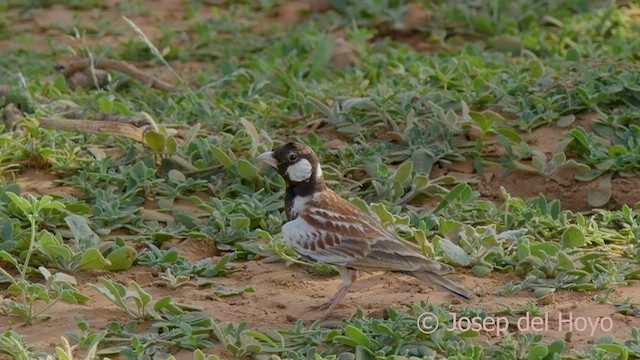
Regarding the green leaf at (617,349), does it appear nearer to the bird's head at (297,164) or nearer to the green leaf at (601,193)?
the bird's head at (297,164)

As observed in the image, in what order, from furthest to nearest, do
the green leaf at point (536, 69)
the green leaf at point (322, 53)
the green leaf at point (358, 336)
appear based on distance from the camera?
the green leaf at point (322, 53), the green leaf at point (536, 69), the green leaf at point (358, 336)

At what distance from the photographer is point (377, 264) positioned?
17.0 feet

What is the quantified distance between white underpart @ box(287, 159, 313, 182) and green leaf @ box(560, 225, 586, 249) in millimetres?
1226

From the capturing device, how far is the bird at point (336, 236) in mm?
5113

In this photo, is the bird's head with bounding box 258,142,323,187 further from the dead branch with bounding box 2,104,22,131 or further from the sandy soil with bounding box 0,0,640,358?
the dead branch with bounding box 2,104,22,131

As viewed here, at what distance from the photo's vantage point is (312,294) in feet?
17.9

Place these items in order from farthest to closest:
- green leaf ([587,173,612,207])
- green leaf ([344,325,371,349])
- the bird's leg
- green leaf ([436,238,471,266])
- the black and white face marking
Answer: green leaf ([587,173,612,207]) → the black and white face marking → green leaf ([436,238,471,266]) → the bird's leg → green leaf ([344,325,371,349])

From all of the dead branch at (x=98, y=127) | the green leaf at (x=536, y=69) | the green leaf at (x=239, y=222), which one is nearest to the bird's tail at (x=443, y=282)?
the green leaf at (x=239, y=222)

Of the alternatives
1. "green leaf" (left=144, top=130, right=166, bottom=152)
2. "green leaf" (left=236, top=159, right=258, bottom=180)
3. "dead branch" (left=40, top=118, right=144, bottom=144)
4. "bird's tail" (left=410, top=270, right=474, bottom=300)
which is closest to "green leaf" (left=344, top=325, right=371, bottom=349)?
"bird's tail" (left=410, top=270, right=474, bottom=300)

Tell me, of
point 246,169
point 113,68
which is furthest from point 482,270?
point 113,68

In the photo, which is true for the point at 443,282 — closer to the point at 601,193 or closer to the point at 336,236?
the point at 336,236

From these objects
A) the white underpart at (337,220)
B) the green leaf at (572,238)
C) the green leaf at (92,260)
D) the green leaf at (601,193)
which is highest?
the white underpart at (337,220)

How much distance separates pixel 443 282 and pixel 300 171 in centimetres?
96

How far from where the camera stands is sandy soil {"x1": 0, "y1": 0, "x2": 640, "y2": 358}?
500cm
